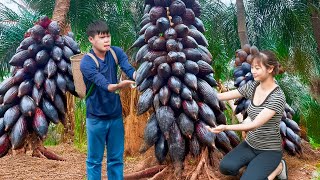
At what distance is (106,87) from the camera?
3.43m

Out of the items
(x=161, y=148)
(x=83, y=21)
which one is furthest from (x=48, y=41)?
(x=83, y=21)

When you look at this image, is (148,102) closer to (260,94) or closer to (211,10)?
(260,94)

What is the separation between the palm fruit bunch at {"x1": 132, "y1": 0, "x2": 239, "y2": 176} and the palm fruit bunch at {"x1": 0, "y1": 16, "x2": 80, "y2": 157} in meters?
0.84

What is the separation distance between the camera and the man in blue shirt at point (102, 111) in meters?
3.66

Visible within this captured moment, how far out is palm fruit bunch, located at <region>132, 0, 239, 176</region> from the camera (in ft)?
13.1

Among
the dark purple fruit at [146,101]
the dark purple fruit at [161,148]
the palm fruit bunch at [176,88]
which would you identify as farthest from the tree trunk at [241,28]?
the dark purple fruit at [161,148]

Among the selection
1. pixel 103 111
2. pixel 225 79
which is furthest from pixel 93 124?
pixel 225 79

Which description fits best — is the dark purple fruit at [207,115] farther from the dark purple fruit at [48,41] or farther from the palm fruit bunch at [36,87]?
the dark purple fruit at [48,41]

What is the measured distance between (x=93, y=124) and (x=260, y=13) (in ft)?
17.2

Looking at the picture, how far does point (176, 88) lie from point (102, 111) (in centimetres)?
68

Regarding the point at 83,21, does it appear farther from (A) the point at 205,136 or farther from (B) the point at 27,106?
(A) the point at 205,136

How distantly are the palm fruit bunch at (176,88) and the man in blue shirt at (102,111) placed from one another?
364 mm

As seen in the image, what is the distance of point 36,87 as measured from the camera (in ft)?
14.6

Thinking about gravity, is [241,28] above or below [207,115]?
above
